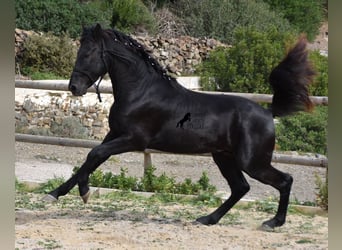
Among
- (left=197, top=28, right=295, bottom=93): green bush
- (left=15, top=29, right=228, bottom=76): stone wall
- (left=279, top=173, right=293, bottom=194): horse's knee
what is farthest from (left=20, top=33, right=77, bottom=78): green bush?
(left=279, top=173, right=293, bottom=194): horse's knee

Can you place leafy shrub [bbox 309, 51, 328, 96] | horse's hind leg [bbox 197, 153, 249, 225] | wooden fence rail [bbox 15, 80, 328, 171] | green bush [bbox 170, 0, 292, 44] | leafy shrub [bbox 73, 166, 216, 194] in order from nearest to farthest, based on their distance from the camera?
horse's hind leg [bbox 197, 153, 249, 225] < wooden fence rail [bbox 15, 80, 328, 171] < leafy shrub [bbox 73, 166, 216, 194] < leafy shrub [bbox 309, 51, 328, 96] < green bush [bbox 170, 0, 292, 44]

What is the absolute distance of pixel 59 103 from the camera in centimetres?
942

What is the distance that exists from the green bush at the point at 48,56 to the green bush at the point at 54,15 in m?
1.10

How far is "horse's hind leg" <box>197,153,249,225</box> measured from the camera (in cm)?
492

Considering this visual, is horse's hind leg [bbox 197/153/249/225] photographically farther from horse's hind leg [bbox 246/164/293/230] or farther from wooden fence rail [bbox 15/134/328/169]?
wooden fence rail [bbox 15/134/328/169]

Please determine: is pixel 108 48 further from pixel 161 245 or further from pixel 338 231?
pixel 338 231

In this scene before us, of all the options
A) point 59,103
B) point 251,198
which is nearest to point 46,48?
point 59,103

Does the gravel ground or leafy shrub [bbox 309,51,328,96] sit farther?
leafy shrub [bbox 309,51,328,96]

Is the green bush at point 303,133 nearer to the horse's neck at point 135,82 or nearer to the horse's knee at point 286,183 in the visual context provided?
the horse's knee at point 286,183

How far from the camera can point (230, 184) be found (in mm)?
4969

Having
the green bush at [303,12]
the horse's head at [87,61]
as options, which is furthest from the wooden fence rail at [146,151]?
the green bush at [303,12]

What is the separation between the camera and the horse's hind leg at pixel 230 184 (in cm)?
492

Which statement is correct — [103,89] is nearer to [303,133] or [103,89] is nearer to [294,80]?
[294,80]

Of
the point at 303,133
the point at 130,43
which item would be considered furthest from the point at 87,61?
the point at 303,133
